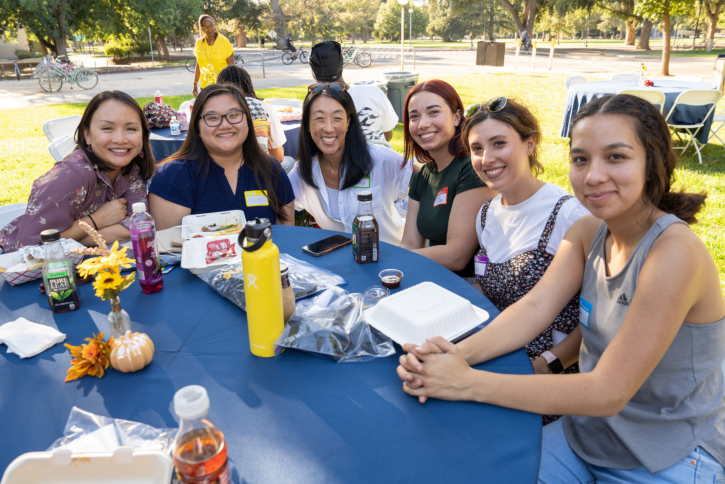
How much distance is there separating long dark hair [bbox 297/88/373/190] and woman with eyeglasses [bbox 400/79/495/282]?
0.34 meters

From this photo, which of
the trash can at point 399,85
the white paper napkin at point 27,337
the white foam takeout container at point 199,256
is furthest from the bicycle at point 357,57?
the white paper napkin at point 27,337

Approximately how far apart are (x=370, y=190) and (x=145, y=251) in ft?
5.27

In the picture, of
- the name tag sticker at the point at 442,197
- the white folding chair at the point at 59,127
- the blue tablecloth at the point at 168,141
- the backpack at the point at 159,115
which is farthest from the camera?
the backpack at the point at 159,115

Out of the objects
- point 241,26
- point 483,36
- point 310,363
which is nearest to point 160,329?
point 310,363

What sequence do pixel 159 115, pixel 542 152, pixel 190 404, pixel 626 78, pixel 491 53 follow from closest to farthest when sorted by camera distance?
pixel 190 404 < pixel 159 115 < pixel 542 152 < pixel 626 78 < pixel 491 53

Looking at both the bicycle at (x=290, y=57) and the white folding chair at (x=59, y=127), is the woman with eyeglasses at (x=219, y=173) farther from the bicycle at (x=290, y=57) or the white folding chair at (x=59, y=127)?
the bicycle at (x=290, y=57)

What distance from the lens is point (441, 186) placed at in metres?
2.44

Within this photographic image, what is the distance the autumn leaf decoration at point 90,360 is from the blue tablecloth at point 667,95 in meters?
5.98

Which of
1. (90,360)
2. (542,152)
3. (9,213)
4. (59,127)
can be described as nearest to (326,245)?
(90,360)

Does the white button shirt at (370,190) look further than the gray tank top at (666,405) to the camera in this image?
Yes

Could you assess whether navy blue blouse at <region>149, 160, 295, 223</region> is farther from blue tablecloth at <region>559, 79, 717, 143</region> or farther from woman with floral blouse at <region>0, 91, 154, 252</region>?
blue tablecloth at <region>559, 79, 717, 143</region>

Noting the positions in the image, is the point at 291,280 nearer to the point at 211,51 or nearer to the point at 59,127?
the point at 59,127

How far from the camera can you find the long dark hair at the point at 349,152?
2828 millimetres

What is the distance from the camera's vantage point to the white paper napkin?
135cm
